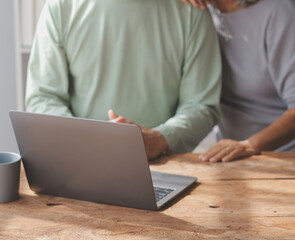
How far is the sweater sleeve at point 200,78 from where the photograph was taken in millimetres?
1807

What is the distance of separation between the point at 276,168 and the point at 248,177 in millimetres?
142

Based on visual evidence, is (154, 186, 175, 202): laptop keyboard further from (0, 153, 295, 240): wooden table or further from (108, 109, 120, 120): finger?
(108, 109, 120, 120): finger

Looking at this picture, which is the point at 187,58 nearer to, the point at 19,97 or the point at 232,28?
the point at 232,28

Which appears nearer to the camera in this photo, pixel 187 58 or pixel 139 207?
pixel 139 207

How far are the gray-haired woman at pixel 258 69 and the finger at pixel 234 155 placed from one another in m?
0.14

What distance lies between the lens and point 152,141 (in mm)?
1575

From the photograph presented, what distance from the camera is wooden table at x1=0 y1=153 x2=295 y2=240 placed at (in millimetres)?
999

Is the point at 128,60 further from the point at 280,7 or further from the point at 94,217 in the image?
the point at 94,217

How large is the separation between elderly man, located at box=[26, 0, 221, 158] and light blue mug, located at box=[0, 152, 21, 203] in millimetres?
639

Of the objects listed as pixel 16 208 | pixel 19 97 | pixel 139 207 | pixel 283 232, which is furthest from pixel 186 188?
pixel 19 97

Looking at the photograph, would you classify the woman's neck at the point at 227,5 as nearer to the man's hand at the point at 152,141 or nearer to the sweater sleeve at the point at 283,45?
the sweater sleeve at the point at 283,45

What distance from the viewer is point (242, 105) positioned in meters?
2.11

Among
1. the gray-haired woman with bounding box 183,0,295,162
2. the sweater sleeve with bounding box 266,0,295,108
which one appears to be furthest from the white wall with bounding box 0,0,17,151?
the sweater sleeve with bounding box 266,0,295,108

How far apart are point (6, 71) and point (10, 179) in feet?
5.72
